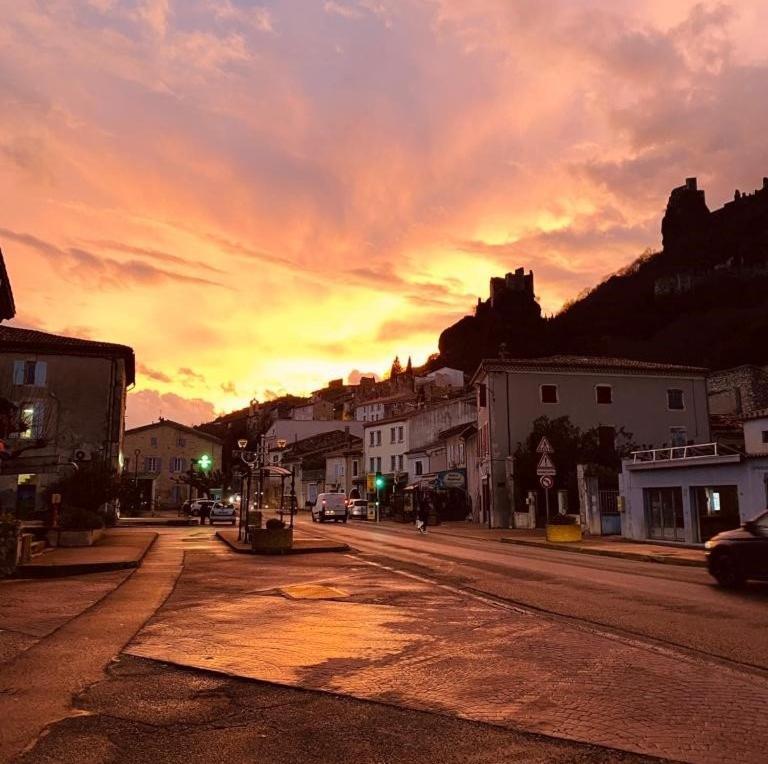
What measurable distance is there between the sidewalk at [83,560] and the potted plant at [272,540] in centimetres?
331

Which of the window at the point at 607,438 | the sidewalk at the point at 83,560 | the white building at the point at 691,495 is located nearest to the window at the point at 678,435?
the window at the point at 607,438

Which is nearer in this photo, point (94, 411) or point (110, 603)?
point (110, 603)

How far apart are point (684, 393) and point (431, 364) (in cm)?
11733

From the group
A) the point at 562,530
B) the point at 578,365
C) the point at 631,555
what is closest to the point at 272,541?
the point at 631,555

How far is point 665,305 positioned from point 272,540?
461ft

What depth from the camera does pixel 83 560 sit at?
700 inches

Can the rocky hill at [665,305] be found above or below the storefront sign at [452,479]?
above

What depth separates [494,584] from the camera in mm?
13820

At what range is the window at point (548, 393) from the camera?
4541cm

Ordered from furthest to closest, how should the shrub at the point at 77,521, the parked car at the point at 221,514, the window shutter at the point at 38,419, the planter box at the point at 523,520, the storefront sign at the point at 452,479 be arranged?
the storefront sign at the point at 452,479, the parked car at the point at 221,514, the window shutter at the point at 38,419, the planter box at the point at 523,520, the shrub at the point at 77,521

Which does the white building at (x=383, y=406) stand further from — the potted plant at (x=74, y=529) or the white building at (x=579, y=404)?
the potted plant at (x=74, y=529)

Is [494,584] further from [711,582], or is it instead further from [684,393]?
[684,393]

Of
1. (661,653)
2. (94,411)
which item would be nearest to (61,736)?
(661,653)

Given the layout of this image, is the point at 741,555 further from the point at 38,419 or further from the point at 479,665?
the point at 38,419
